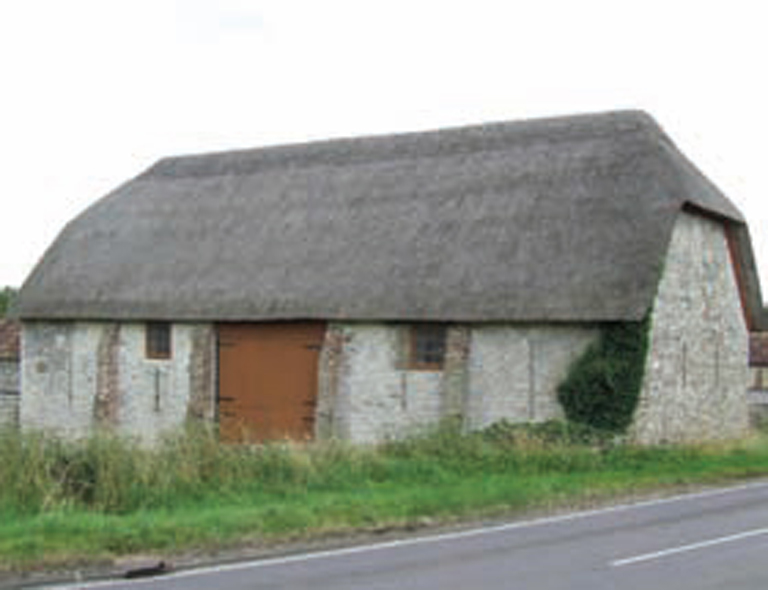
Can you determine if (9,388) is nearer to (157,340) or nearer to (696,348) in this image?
(157,340)

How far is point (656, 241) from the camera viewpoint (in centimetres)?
2020

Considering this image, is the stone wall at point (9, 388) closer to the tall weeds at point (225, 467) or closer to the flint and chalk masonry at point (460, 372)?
the flint and chalk masonry at point (460, 372)

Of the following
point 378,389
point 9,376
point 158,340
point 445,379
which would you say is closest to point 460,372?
point 445,379

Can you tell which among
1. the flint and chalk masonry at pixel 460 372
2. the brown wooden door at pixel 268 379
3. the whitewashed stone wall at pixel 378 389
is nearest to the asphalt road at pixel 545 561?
the flint and chalk masonry at pixel 460 372

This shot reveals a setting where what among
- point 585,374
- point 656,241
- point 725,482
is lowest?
point 725,482

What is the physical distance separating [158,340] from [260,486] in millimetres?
12379

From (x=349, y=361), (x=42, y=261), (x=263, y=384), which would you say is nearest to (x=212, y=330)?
(x=263, y=384)

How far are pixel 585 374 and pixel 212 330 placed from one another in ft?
30.0

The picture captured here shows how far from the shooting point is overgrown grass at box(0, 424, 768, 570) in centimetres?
1084

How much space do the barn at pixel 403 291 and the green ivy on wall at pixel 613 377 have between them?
45 cm

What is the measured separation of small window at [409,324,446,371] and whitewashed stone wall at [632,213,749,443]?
4.29 m

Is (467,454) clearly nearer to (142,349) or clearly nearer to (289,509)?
(289,509)

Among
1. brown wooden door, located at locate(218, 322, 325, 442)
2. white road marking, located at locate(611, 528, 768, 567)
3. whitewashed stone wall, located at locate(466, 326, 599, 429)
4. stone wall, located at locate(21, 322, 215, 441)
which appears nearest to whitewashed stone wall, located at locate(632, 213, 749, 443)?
whitewashed stone wall, located at locate(466, 326, 599, 429)

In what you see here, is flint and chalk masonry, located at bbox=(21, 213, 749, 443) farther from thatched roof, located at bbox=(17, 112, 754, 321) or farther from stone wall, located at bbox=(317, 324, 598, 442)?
thatched roof, located at bbox=(17, 112, 754, 321)
